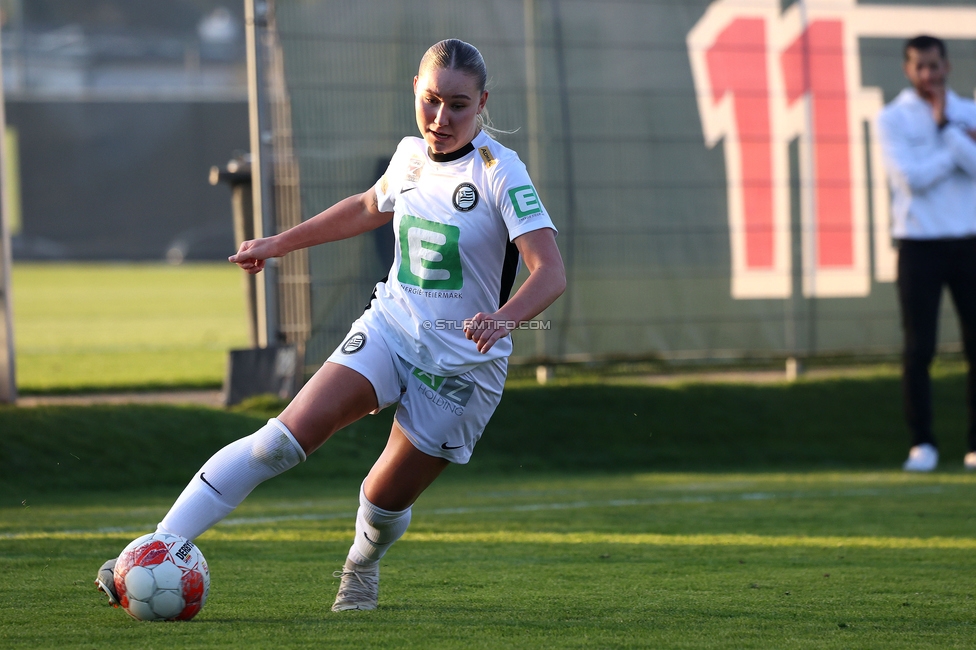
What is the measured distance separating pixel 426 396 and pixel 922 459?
15.7ft

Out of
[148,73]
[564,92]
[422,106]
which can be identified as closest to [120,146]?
[148,73]

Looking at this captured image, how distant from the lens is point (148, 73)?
36.2m

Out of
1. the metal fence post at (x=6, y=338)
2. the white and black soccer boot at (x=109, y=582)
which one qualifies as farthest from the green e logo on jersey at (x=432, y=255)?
the metal fence post at (x=6, y=338)

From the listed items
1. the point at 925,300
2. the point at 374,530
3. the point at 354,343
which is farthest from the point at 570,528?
the point at 925,300

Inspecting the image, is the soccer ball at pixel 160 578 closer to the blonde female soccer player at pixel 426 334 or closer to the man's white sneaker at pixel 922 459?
the blonde female soccer player at pixel 426 334

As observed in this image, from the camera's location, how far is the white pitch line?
5145mm

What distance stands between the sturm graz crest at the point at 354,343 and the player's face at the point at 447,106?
1.85 feet

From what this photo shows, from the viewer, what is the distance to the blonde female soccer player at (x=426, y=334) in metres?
3.14

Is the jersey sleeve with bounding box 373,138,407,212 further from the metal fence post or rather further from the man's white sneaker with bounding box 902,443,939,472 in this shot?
Answer: the man's white sneaker with bounding box 902,443,939,472

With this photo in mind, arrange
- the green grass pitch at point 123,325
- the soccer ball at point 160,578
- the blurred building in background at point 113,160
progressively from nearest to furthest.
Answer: the soccer ball at point 160,578 < the green grass pitch at point 123,325 < the blurred building in background at point 113,160

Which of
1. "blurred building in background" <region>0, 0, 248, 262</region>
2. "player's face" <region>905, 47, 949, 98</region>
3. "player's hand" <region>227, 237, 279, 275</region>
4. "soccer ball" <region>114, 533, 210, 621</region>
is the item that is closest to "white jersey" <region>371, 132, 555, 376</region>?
"player's hand" <region>227, 237, 279, 275</region>

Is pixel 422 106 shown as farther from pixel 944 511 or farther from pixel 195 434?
pixel 195 434

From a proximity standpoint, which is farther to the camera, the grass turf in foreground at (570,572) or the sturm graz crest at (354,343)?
the sturm graz crest at (354,343)

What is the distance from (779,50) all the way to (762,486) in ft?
11.6
